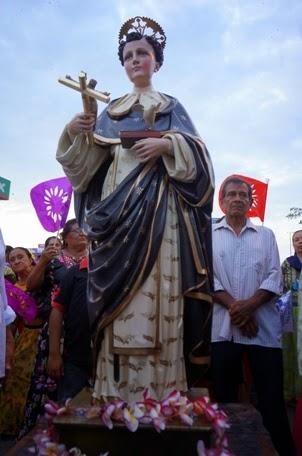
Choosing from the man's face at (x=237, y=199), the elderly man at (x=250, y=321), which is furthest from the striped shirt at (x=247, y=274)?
the man's face at (x=237, y=199)

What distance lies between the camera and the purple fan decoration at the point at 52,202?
17.9 ft

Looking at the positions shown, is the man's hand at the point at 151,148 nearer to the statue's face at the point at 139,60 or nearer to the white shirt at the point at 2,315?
the statue's face at the point at 139,60

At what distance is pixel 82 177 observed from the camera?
2.92 metres

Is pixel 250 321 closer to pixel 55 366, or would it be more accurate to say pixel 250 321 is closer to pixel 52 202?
pixel 55 366

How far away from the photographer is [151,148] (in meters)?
2.64

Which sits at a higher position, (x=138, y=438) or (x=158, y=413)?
(x=158, y=413)

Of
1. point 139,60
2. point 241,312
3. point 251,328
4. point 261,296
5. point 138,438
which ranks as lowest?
point 138,438

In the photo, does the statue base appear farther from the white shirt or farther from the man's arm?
the man's arm

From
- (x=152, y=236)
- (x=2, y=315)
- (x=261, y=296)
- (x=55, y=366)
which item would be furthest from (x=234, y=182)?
(x=2, y=315)

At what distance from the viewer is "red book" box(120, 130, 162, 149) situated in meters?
2.69

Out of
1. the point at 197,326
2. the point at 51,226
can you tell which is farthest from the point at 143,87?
the point at 51,226

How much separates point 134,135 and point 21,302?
2.14 m

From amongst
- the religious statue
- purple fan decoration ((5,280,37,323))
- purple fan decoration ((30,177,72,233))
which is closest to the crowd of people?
the religious statue

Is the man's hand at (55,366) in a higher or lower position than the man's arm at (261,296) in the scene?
lower
